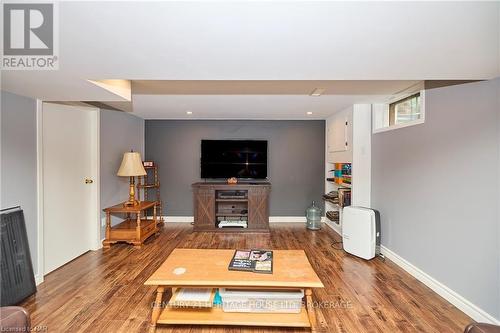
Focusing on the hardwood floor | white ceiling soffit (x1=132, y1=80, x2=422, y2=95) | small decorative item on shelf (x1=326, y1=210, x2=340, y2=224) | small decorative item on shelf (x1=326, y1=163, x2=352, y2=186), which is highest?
white ceiling soffit (x1=132, y1=80, x2=422, y2=95)

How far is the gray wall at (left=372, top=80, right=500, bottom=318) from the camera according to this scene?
5.84 ft

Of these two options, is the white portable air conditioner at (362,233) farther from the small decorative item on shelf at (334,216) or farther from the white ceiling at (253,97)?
the white ceiling at (253,97)

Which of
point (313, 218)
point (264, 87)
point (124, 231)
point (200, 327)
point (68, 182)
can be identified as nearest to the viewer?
point (200, 327)

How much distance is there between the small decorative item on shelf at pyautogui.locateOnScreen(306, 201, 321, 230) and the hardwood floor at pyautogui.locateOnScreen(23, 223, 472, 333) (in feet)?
3.40

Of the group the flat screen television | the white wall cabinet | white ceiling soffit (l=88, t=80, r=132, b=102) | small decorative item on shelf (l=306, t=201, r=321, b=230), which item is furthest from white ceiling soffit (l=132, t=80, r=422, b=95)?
small decorative item on shelf (l=306, t=201, r=321, b=230)

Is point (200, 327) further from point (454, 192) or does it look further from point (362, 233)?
point (454, 192)

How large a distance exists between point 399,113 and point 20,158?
4.35m

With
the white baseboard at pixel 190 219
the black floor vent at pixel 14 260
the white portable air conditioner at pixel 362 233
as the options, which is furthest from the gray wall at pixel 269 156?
the black floor vent at pixel 14 260

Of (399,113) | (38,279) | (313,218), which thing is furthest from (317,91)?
(38,279)

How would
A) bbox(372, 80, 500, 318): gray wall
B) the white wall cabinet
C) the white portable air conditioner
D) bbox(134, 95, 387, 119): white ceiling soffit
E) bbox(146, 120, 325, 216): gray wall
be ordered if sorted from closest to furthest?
bbox(372, 80, 500, 318): gray wall < the white portable air conditioner < bbox(134, 95, 387, 119): white ceiling soffit < the white wall cabinet < bbox(146, 120, 325, 216): gray wall

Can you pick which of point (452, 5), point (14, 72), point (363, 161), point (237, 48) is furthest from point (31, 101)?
point (363, 161)

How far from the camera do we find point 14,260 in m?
2.10

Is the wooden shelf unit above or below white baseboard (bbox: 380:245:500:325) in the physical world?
above

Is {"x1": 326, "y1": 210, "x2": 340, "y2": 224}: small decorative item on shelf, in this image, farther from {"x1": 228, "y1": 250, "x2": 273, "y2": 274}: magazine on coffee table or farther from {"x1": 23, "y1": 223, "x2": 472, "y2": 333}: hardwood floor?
{"x1": 228, "y1": 250, "x2": 273, "y2": 274}: magazine on coffee table
